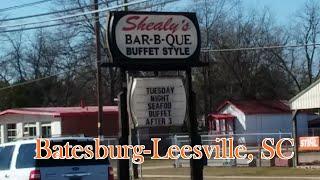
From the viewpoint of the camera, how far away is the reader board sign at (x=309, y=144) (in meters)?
31.6

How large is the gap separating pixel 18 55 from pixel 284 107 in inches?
1487

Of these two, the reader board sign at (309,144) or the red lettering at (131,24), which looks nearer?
the red lettering at (131,24)

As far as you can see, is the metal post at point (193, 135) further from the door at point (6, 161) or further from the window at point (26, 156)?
the door at point (6, 161)

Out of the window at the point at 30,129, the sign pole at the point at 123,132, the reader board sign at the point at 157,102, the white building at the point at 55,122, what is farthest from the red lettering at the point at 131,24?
the window at the point at 30,129

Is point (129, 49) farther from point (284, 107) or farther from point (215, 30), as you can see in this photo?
point (215, 30)

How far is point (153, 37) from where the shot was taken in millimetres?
14414

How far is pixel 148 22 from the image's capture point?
46.8ft

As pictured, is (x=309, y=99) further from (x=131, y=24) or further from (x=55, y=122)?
(x=55, y=122)

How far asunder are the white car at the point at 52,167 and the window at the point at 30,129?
35.4 metres

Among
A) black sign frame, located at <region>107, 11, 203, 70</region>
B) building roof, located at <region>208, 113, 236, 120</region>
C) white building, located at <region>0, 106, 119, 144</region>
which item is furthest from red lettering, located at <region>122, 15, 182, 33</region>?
building roof, located at <region>208, 113, 236, 120</region>

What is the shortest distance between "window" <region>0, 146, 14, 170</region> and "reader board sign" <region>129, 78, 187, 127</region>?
12.8 ft

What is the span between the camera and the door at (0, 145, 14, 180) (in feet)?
54.1

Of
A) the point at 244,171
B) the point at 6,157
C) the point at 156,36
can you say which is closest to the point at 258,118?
the point at 244,171

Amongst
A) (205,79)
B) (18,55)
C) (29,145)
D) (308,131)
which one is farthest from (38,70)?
(29,145)
